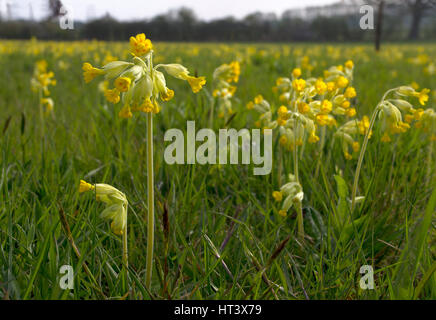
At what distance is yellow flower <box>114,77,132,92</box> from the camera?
3.43 ft

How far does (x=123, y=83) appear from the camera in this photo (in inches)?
41.5

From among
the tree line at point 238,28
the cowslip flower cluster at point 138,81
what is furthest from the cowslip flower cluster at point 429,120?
the tree line at point 238,28

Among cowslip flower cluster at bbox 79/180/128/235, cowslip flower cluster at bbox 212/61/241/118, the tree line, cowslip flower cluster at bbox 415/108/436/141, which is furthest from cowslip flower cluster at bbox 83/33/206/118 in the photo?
the tree line

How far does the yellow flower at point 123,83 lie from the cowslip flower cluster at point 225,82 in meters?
1.39

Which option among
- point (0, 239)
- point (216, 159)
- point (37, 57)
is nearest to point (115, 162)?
point (216, 159)

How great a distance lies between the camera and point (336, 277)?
1160mm

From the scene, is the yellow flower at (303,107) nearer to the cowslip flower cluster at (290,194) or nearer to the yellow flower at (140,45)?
the cowslip flower cluster at (290,194)

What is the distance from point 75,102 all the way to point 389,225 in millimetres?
3616

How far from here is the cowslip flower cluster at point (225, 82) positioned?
7.84ft

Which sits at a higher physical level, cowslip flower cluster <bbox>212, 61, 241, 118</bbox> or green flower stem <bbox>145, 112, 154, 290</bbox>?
cowslip flower cluster <bbox>212, 61, 241, 118</bbox>

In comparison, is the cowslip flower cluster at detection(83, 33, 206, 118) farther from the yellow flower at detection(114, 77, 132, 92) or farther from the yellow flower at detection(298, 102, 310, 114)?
the yellow flower at detection(298, 102, 310, 114)

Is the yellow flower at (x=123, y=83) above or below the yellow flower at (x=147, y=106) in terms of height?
above

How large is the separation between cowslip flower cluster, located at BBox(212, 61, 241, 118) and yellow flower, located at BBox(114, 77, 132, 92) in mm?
1390
